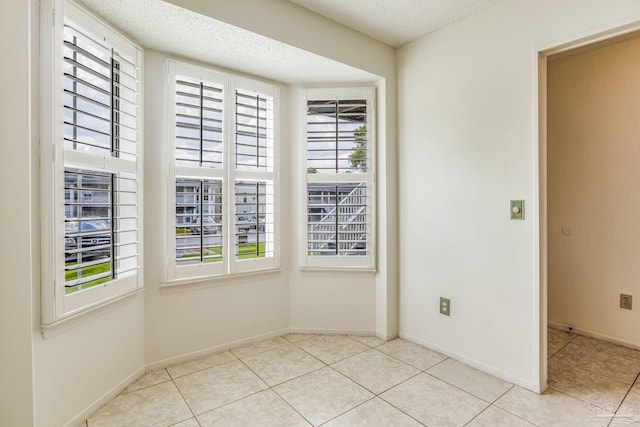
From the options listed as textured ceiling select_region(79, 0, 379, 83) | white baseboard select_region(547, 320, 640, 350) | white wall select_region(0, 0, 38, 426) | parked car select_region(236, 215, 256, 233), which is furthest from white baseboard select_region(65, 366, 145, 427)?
white baseboard select_region(547, 320, 640, 350)

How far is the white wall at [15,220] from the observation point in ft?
4.59

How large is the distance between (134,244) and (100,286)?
0.37 m

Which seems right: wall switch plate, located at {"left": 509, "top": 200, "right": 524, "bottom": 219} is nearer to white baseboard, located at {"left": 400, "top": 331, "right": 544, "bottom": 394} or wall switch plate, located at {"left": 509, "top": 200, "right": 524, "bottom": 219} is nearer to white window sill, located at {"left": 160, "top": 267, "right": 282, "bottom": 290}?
white baseboard, located at {"left": 400, "top": 331, "right": 544, "bottom": 394}

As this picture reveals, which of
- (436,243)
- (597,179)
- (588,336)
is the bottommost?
(588,336)

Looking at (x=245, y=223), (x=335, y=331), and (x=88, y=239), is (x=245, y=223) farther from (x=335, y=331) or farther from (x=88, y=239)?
(x=335, y=331)

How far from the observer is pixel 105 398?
1.99 meters

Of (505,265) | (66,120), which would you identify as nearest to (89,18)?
(66,120)

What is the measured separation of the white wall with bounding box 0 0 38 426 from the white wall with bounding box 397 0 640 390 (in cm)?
254

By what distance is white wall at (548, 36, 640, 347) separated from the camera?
2.70m

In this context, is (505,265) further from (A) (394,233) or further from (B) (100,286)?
(B) (100,286)

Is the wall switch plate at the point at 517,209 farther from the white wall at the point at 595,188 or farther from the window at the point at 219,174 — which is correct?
the window at the point at 219,174

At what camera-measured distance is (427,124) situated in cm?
273

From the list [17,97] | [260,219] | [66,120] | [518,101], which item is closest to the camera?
[17,97]

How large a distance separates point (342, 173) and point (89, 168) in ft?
6.18
